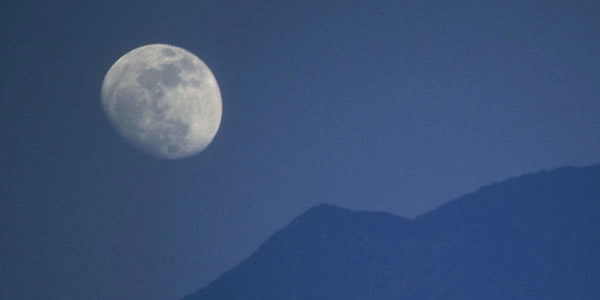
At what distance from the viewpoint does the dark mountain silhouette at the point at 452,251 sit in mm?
10094

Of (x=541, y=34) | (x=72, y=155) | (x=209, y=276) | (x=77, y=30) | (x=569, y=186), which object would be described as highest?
(x=77, y=30)

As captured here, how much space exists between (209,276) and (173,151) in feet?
8.39

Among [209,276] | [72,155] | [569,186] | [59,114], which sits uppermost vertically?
[59,114]

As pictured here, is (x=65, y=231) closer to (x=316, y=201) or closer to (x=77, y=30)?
(x=77, y=30)

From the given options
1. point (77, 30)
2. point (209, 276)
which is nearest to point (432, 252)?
point (209, 276)

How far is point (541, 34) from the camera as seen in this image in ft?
34.0

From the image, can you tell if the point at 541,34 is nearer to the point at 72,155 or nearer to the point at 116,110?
the point at 116,110

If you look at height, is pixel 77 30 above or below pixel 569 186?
above

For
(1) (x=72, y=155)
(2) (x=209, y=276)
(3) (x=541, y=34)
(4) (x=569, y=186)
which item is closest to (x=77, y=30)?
(1) (x=72, y=155)

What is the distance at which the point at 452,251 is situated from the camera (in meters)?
10.6

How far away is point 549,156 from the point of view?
1016cm

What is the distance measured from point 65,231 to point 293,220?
444 centimetres

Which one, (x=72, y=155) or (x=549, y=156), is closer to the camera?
(x=549, y=156)

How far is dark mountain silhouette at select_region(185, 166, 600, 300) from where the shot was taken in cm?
1009
